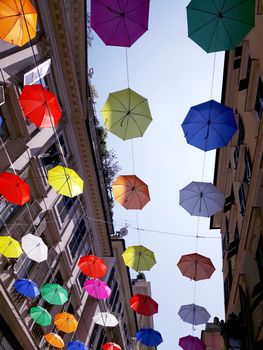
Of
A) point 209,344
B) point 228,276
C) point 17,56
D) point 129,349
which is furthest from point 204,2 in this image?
point 129,349

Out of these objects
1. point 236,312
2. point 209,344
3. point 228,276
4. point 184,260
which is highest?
point 209,344

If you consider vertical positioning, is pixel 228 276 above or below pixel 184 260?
above

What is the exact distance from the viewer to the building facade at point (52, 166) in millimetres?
12500

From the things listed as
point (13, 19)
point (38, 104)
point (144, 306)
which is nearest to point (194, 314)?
point (144, 306)

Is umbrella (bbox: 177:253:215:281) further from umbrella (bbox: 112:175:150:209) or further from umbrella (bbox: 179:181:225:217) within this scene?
umbrella (bbox: 112:175:150:209)

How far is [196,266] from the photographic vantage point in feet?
46.2

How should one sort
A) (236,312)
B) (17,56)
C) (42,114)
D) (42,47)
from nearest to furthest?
(42,114) → (17,56) → (236,312) → (42,47)

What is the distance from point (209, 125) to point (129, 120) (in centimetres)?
257

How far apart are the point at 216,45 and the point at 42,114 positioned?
539cm

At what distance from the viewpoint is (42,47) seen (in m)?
14.9

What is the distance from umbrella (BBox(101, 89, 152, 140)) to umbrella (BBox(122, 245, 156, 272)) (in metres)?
5.87

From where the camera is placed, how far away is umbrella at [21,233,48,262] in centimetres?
1230

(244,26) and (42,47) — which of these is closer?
(244,26)

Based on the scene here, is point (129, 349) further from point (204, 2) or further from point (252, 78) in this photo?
point (204, 2)
